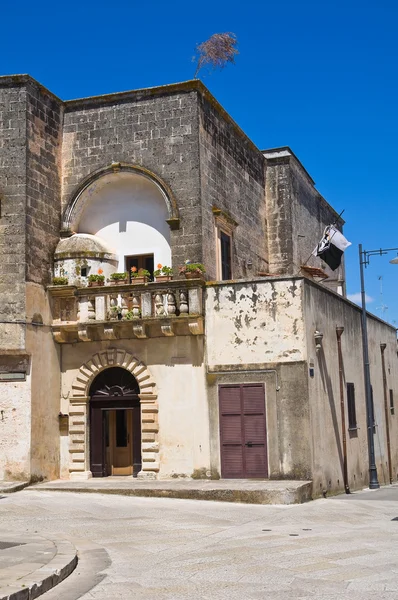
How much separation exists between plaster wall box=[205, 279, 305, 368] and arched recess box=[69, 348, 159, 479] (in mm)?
1771

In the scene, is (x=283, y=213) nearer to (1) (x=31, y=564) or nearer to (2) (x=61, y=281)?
(2) (x=61, y=281)

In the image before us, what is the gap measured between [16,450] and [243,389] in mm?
5376

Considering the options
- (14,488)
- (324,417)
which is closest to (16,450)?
(14,488)

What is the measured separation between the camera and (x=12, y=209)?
17797 millimetres

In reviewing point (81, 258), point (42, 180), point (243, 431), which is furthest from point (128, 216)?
point (243, 431)

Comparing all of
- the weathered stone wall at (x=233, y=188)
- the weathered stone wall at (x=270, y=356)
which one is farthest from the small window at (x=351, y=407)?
the weathered stone wall at (x=233, y=188)

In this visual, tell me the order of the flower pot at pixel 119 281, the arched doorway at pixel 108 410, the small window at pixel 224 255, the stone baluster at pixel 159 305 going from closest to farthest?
1. the stone baluster at pixel 159 305
2. the arched doorway at pixel 108 410
3. the flower pot at pixel 119 281
4. the small window at pixel 224 255

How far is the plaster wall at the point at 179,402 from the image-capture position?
17484mm

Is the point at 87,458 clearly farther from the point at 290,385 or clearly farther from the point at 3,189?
the point at 3,189

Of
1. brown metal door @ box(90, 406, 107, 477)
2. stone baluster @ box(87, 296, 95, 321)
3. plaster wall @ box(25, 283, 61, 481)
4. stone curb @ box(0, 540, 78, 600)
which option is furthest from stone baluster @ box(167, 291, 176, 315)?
stone curb @ box(0, 540, 78, 600)

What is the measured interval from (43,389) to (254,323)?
207 inches

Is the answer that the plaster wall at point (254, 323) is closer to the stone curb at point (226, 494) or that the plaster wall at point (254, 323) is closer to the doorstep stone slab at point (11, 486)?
the stone curb at point (226, 494)

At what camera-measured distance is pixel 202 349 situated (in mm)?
17750

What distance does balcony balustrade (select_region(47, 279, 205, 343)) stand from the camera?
57.6 feet
